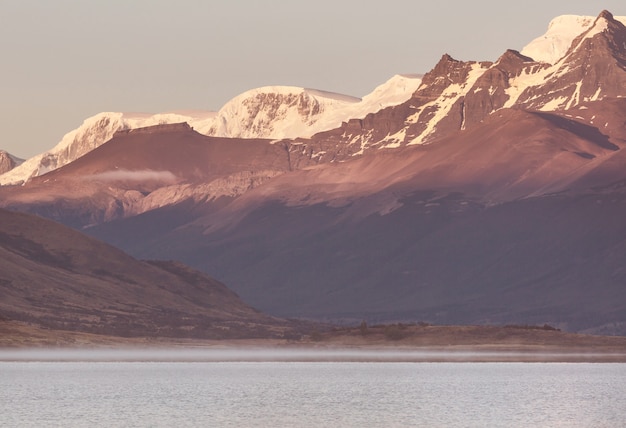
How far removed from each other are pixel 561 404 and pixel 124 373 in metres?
71.2

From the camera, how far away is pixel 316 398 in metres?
146

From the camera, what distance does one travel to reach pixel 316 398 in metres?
146

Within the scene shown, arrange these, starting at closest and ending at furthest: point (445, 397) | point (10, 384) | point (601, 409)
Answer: point (601, 409) → point (445, 397) → point (10, 384)

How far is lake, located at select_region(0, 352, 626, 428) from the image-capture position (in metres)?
122

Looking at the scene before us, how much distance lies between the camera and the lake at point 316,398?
4788 inches

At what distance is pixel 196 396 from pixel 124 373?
46.7 meters

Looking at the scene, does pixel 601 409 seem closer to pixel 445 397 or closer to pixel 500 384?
pixel 445 397

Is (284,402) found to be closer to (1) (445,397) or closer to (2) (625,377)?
(1) (445,397)

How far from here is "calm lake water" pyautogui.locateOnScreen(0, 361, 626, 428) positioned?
12162 cm

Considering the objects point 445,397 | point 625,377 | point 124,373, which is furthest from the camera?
point 124,373

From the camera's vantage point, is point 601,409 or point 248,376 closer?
point 601,409

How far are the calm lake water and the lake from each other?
0.10 meters

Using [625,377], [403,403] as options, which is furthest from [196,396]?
[625,377]

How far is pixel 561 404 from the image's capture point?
138m
